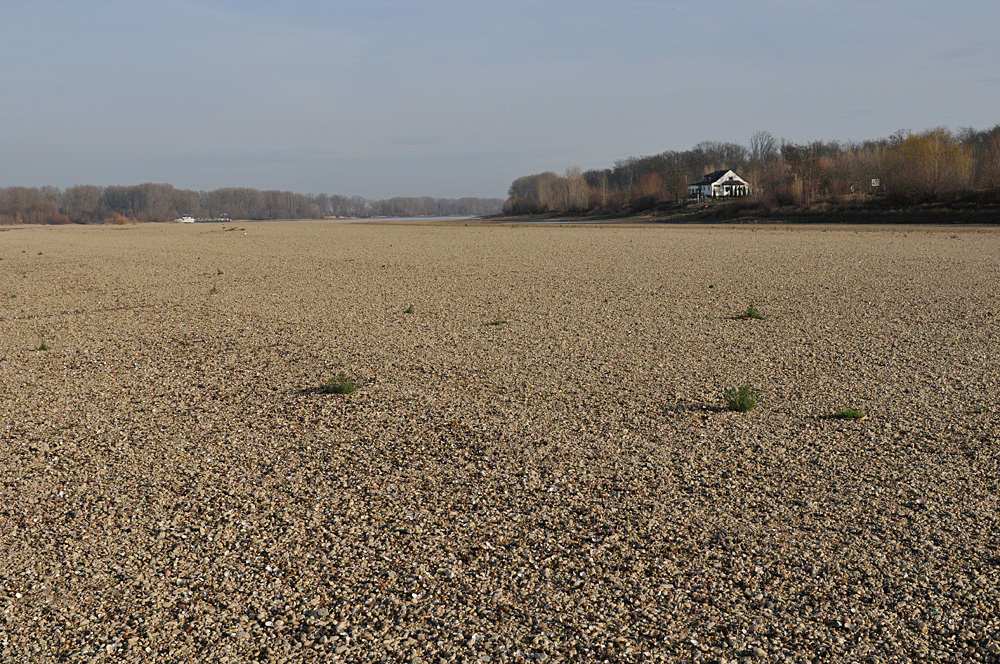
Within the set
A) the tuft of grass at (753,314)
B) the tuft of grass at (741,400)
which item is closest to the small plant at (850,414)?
the tuft of grass at (741,400)

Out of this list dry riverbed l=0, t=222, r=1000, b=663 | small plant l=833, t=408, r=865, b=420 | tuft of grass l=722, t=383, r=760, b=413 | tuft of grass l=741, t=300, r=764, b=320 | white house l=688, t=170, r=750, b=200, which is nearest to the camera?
dry riverbed l=0, t=222, r=1000, b=663

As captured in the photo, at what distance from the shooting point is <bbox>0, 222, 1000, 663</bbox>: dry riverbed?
372 centimetres

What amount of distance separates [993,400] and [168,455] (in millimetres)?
7581

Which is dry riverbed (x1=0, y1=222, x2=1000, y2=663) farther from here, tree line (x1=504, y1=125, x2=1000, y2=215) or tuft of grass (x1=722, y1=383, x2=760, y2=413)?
tree line (x1=504, y1=125, x2=1000, y2=215)

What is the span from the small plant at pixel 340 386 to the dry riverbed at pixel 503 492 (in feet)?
0.34

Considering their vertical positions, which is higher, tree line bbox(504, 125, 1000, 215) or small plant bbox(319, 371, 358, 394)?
tree line bbox(504, 125, 1000, 215)

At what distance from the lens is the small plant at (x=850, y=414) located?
22.9 ft

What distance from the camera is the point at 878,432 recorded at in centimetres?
661

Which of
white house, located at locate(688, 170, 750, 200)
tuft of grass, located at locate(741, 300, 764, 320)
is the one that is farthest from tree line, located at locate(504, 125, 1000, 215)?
tuft of grass, located at locate(741, 300, 764, 320)

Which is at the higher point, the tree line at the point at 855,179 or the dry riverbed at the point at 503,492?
the tree line at the point at 855,179

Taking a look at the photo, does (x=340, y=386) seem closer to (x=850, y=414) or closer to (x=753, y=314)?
(x=850, y=414)

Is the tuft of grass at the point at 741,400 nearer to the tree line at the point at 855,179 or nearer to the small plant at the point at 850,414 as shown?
the small plant at the point at 850,414

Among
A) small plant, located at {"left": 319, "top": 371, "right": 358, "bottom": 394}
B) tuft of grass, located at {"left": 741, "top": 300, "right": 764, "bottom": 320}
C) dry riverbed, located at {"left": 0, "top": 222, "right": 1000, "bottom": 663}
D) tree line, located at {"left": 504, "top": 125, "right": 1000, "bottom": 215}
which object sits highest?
tree line, located at {"left": 504, "top": 125, "right": 1000, "bottom": 215}

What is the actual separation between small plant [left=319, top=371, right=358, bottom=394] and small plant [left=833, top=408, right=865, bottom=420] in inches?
188
